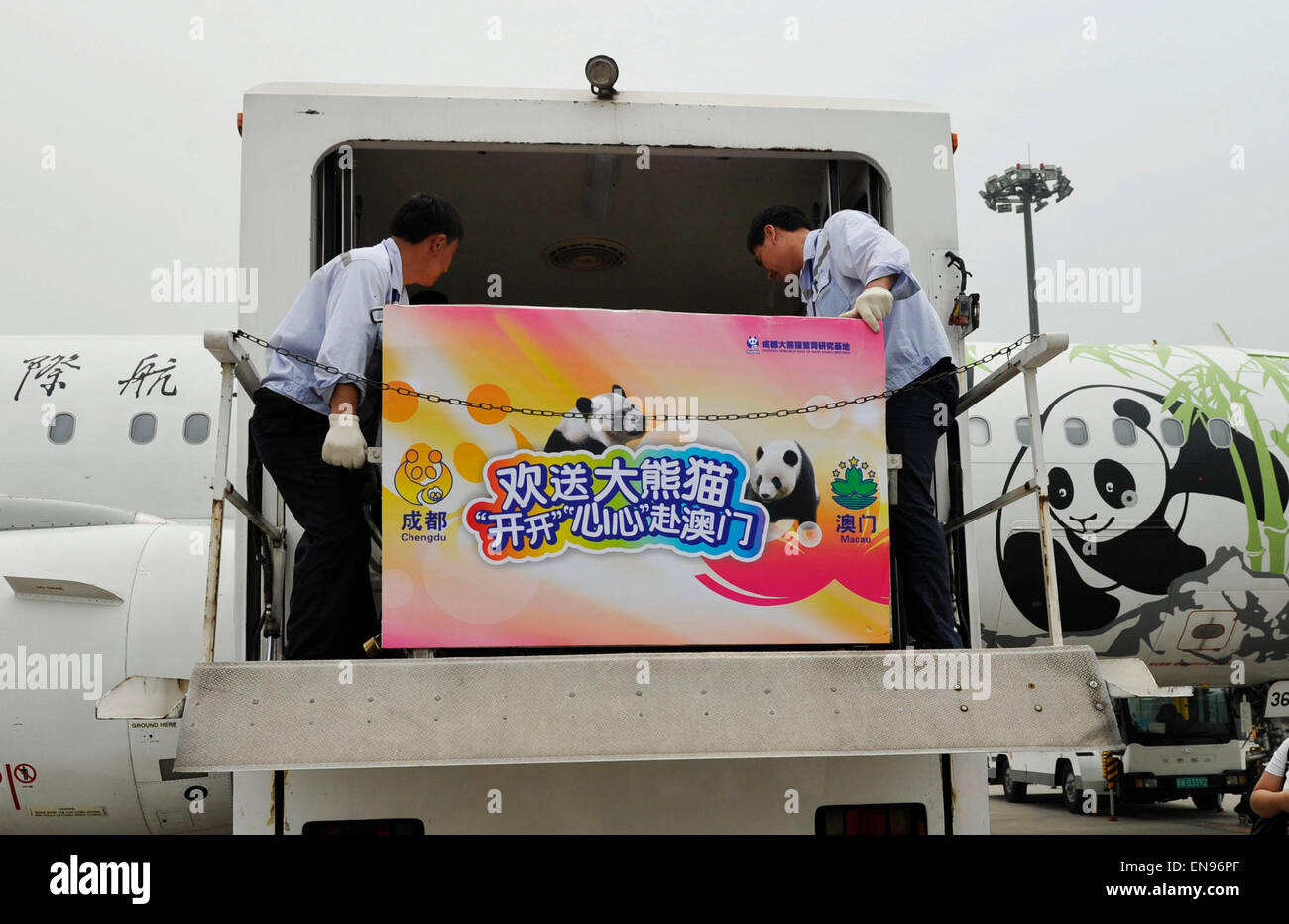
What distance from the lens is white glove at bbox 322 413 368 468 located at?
3.49 metres

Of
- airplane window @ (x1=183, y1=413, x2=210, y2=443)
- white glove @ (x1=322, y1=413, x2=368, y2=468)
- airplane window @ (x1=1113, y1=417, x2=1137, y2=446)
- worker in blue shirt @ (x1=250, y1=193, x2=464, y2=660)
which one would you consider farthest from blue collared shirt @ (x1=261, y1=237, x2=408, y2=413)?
airplane window @ (x1=1113, y1=417, x2=1137, y2=446)

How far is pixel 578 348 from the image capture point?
3.51 m

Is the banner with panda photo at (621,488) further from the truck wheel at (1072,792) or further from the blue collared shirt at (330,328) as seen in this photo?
the truck wheel at (1072,792)

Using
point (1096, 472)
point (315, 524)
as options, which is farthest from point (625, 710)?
point (1096, 472)

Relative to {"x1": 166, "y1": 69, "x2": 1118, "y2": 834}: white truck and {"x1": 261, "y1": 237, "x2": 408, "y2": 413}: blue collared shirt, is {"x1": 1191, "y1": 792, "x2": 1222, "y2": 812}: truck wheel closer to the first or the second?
{"x1": 166, "y1": 69, "x2": 1118, "y2": 834}: white truck

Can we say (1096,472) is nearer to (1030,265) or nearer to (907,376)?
(907,376)

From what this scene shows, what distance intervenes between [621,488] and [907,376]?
128cm

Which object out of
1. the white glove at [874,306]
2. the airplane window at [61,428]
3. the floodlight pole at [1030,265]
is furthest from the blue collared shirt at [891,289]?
the floodlight pole at [1030,265]

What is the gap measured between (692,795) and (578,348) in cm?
155

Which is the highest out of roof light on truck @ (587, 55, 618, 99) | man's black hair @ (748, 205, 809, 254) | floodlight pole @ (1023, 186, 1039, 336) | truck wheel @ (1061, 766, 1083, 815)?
floodlight pole @ (1023, 186, 1039, 336)

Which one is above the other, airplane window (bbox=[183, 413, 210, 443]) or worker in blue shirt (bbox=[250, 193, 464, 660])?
airplane window (bbox=[183, 413, 210, 443])

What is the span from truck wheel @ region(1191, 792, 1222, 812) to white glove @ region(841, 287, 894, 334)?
15.7m
